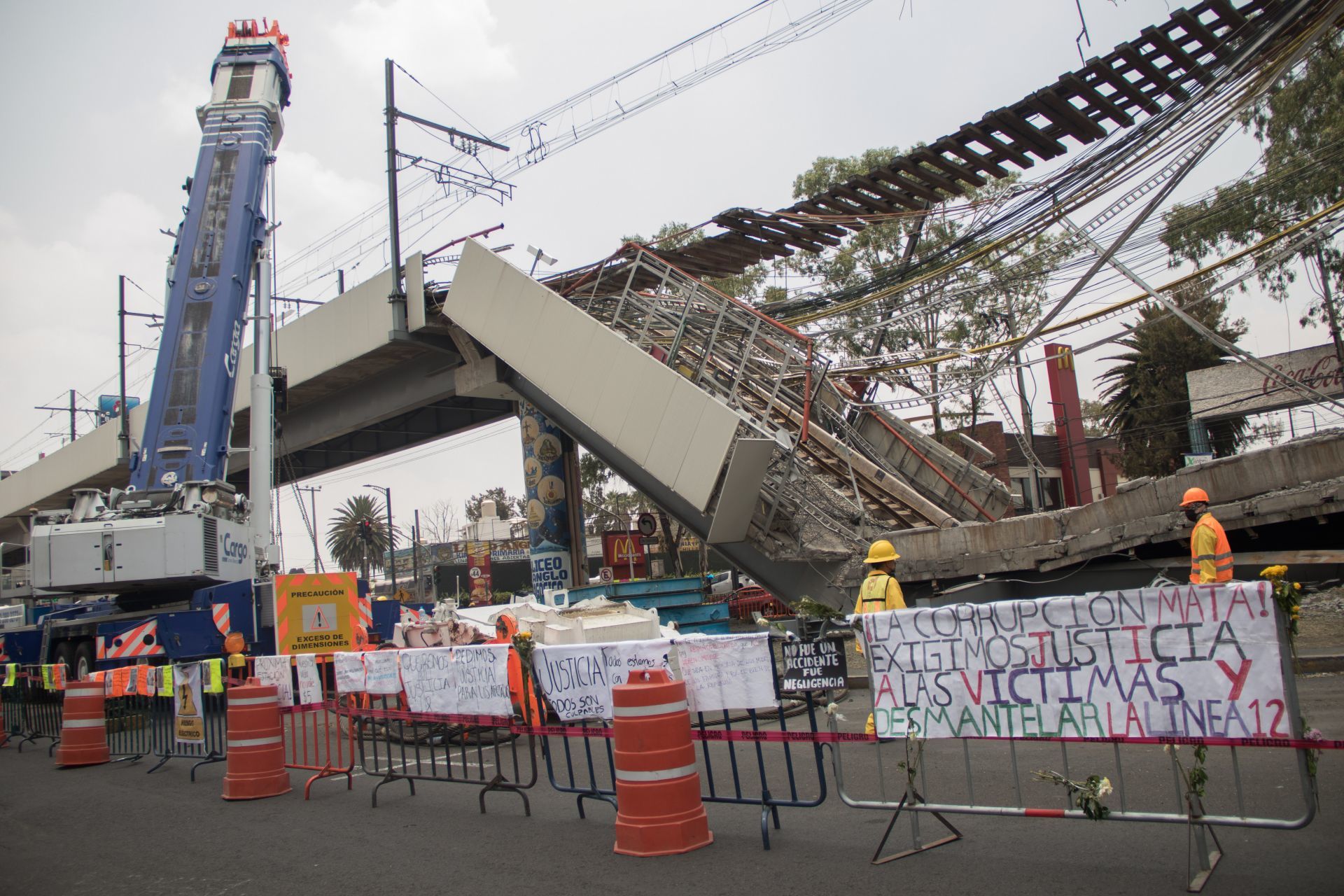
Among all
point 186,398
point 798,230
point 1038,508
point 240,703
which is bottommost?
point 240,703

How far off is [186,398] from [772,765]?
14485 mm

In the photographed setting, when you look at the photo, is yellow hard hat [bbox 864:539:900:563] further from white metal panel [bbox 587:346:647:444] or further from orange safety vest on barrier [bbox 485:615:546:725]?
white metal panel [bbox 587:346:647:444]

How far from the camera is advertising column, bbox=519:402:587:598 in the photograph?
2777 cm

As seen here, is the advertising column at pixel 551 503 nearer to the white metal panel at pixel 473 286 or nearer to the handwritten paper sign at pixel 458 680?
the white metal panel at pixel 473 286

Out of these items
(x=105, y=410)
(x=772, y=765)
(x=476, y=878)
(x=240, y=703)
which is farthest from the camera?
(x=105, y=410)

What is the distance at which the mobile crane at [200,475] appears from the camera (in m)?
16.5

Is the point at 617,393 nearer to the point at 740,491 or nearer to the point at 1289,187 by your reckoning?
the point at 740,491

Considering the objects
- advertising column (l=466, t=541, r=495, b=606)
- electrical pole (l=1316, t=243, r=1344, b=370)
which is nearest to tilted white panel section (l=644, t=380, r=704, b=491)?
electrical pole (l=1316, t=243, r=1344, b=370)

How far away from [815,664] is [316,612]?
13.2 metres

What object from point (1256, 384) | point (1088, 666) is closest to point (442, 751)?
point (1088, 666)

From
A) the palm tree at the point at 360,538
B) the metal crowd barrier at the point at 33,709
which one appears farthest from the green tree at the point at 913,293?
the palm tree at the point at 360,538

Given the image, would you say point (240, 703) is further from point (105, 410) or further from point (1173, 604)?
point (105, 410)

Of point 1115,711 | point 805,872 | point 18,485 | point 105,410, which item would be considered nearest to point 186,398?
point 805,872

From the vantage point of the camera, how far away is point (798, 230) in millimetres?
20703
